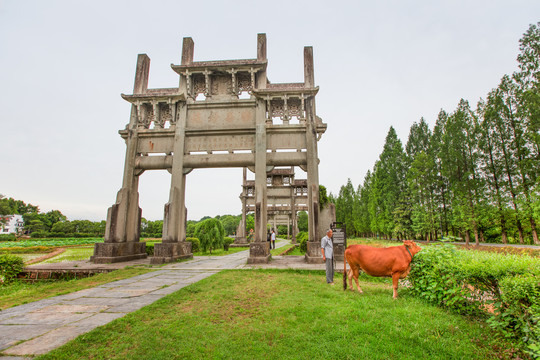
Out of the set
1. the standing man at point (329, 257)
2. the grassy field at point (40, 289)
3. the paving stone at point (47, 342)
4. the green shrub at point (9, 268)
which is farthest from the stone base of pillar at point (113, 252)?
the standing man at point (329, 257)

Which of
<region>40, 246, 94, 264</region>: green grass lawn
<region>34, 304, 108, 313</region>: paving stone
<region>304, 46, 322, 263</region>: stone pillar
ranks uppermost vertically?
<region>304, 46, 322, 263</region>: stone pillar

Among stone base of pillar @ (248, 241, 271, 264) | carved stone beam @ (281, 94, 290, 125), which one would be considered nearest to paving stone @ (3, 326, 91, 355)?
stone base of pillar @ (248, 241, 271, 264)

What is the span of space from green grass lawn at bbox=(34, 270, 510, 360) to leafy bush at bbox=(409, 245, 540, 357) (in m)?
0.25

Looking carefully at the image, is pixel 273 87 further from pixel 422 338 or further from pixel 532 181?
pixel 532 181

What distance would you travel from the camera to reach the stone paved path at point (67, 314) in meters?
3.19

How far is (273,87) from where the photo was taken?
1288cm

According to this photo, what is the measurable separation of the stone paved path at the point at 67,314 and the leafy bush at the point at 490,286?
5.46 metres

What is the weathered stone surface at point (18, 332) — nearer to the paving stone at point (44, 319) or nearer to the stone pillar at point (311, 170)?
the paving stone at point (44, 319)

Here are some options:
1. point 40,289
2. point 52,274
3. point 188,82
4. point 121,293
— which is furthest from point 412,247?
point 188,82

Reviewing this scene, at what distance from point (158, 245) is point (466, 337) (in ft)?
37.7

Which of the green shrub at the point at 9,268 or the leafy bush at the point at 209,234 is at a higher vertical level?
the leafy bush at the point at 209,234

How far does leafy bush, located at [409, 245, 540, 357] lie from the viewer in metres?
2.86

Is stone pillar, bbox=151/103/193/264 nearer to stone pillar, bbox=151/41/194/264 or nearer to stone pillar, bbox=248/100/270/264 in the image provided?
stone pillar, bbox=151/41/194/264

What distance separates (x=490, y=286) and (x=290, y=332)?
2.93 meters
